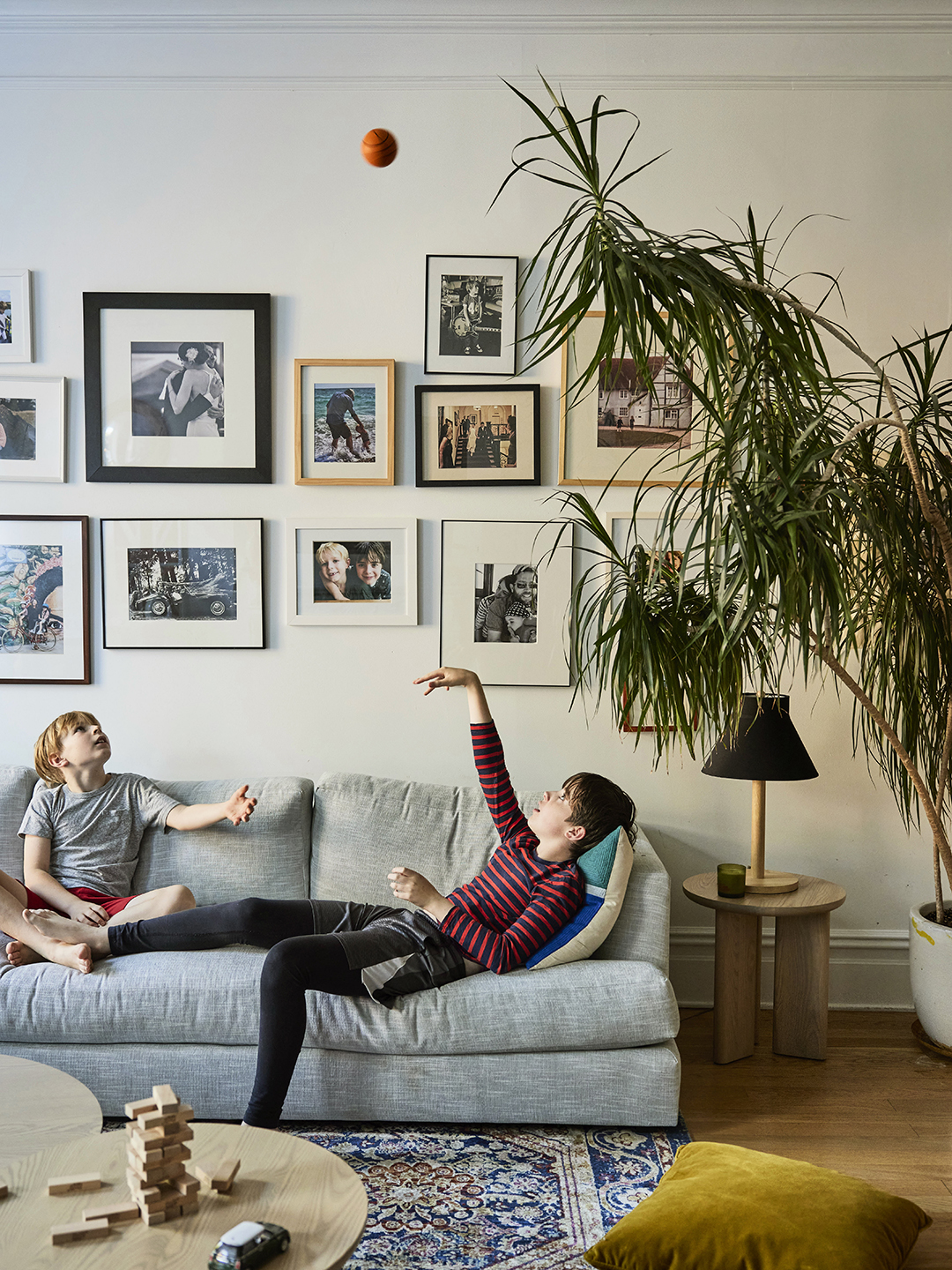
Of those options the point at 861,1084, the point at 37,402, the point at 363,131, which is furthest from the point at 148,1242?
the point at 363,131

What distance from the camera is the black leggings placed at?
2.22 meters

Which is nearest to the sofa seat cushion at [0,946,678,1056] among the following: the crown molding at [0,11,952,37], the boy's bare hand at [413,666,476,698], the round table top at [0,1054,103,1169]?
the round table top at [0,1054,103,1169]

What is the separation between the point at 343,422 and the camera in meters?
3.28

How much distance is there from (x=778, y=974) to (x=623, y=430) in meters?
1.75

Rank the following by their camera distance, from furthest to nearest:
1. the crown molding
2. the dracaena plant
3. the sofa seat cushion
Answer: the crown molding
the sofa seat cushion
the dracaena plant

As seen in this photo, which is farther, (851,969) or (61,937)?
(851,969)

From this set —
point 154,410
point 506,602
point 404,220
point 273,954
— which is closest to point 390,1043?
point 273,954

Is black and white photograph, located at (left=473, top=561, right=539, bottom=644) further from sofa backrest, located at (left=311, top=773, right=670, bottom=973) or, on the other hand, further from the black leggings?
the black leggings

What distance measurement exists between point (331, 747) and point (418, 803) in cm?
47

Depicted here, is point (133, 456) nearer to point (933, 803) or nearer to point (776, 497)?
point (776, 497)

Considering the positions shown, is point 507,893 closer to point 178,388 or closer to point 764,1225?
point 764,1225

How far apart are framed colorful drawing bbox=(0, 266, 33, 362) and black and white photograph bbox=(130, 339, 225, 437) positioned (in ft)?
1.18

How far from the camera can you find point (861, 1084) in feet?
8.79

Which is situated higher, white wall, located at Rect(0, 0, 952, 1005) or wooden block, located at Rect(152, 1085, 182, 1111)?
white wall, located at Rect(0, 0, 952, 1005)
